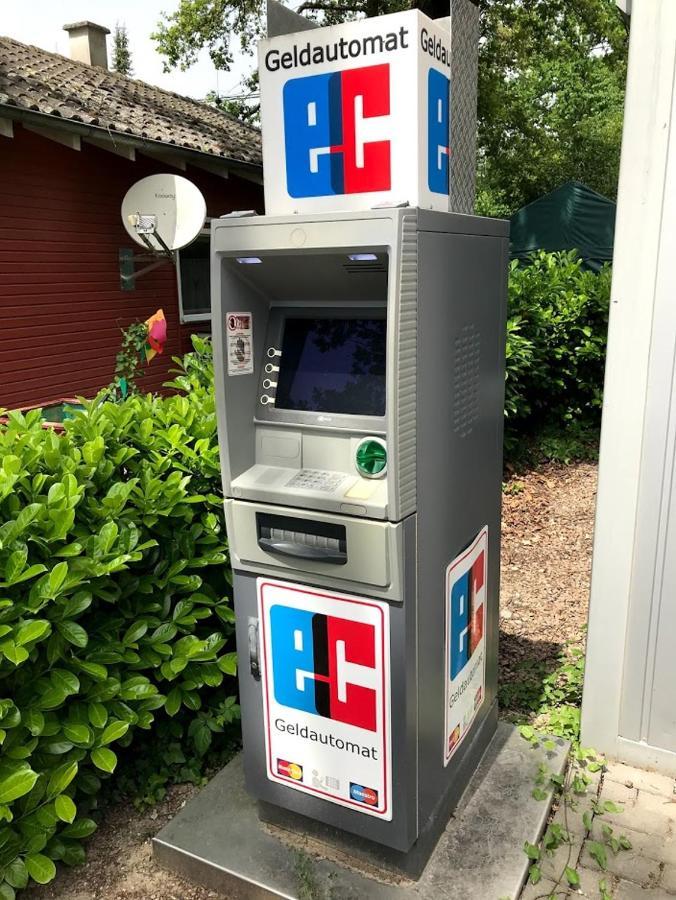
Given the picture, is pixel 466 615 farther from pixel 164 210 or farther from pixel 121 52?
pixel 121 52

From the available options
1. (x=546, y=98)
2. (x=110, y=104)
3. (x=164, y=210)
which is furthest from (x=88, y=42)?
(x=546, y=98)

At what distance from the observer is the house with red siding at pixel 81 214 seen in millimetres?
6816

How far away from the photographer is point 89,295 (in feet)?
25.8

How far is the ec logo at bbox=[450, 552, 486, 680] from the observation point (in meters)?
2.25

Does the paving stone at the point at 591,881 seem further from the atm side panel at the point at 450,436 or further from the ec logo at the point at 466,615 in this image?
the ec logo at the point at 466,615

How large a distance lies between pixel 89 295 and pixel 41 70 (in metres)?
2.55

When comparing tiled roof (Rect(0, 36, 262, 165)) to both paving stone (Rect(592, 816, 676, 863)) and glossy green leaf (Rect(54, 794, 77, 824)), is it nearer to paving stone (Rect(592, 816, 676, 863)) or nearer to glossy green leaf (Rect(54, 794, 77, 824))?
glossy green leaf (Rect(54, 794, 77, 824))

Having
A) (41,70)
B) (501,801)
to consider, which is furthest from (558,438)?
(41,70)

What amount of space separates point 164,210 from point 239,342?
6102 mm

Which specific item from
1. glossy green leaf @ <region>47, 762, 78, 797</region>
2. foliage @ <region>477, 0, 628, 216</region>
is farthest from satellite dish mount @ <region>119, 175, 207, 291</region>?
glossy green leaf @ <region>47, 762, 78, 797</region>

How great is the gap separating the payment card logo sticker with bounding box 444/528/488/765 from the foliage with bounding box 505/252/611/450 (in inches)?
147

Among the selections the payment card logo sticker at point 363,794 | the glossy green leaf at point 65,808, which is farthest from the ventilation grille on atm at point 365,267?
the glossy green leaf at point 65,808

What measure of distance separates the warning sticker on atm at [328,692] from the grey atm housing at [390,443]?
4 cm

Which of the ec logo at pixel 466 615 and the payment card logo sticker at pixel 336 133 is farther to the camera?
the ec logo at pixel 466 615
